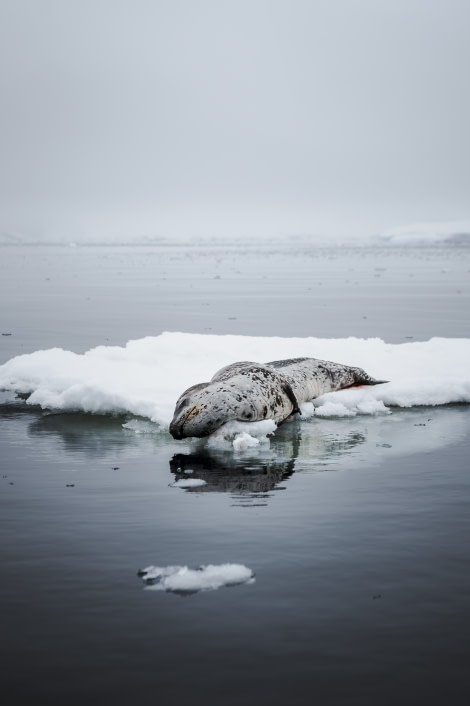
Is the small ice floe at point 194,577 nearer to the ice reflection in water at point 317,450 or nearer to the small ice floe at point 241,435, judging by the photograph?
the ice reflection in water at point 317,450

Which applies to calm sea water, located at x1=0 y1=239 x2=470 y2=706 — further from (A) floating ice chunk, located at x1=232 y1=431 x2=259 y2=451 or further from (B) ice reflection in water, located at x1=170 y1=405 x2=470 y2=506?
(A) floating ice chunk, located at x1=232 y1=431 x2=259 y2=451

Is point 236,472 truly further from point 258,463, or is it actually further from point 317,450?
point 317,450

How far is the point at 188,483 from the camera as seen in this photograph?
19.4 ft

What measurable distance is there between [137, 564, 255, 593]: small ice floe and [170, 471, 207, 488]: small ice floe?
5.14 ft

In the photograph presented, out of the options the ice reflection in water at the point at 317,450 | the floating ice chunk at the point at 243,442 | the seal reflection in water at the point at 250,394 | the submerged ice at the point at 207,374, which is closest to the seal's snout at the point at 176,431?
the seal reflection in water at the point at 250,394

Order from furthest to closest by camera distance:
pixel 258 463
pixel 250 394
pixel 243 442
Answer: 1. pixel 250 394
2. pixel 243 442
3. pixel 258 463

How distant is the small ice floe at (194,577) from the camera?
13.4 ft

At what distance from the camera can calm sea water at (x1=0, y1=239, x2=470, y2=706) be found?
10.9 ft

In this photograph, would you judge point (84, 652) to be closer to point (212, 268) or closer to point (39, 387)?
point (39, 387)

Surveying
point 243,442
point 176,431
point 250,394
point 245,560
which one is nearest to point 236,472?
point 243,442

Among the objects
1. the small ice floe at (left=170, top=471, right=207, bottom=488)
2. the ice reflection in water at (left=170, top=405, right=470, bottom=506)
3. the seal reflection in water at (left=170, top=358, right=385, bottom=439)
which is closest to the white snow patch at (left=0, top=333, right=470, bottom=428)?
the seal reflection in water at (left=170, top=358, right=385, bottom=439)

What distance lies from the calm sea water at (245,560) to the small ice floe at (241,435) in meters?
0.16

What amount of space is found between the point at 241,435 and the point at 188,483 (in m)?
1.28

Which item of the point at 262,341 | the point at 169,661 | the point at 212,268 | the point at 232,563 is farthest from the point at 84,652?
the point at 212,268
